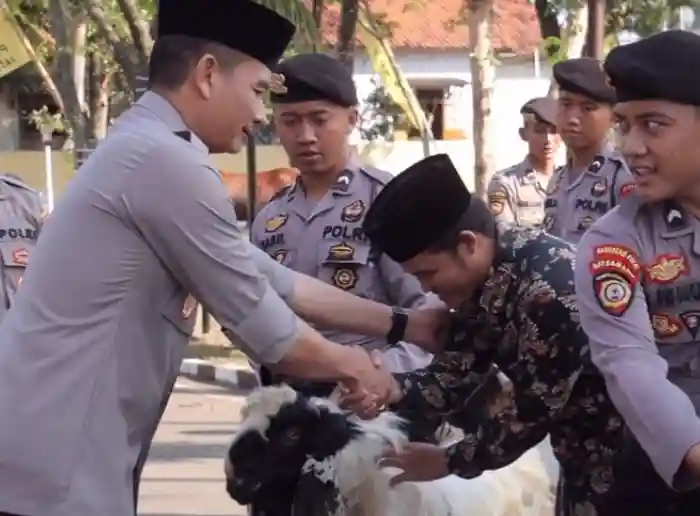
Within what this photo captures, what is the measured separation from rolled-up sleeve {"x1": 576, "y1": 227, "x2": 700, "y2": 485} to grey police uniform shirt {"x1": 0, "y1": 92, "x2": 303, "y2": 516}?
2.51 feet

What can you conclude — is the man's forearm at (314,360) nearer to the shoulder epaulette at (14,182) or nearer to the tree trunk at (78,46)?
the shoulder epaulette at (14,182)

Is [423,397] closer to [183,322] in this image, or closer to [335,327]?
[335,327]

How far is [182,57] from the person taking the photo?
3.34m

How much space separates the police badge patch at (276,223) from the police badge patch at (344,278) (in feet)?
1.05

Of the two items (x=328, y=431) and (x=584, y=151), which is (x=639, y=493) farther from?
(x=584, y=151)

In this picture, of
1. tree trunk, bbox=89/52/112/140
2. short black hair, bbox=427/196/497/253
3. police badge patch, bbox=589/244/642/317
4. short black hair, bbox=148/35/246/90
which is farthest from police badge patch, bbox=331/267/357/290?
tree trunk, bbox=89/52/112/140

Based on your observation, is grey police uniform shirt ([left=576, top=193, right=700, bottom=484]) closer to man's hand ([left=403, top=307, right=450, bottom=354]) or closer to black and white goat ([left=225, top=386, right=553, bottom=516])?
man's hand ([left=403, top=307, right=450, bottom=354])

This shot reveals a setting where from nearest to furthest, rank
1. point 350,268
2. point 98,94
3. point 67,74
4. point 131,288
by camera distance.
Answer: point 131,288 < point 350,268 < point 67,74 < point 98,94

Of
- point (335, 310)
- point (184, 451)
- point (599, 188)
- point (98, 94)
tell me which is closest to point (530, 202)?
point (599, 188)

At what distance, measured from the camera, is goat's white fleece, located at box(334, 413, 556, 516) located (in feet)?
14.4

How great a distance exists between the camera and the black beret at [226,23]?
3.35 meters

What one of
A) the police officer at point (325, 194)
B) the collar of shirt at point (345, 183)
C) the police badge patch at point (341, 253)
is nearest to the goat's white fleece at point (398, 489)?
the police officer at point (325, 194)

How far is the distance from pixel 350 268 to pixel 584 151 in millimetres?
1945

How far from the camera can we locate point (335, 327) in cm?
455
